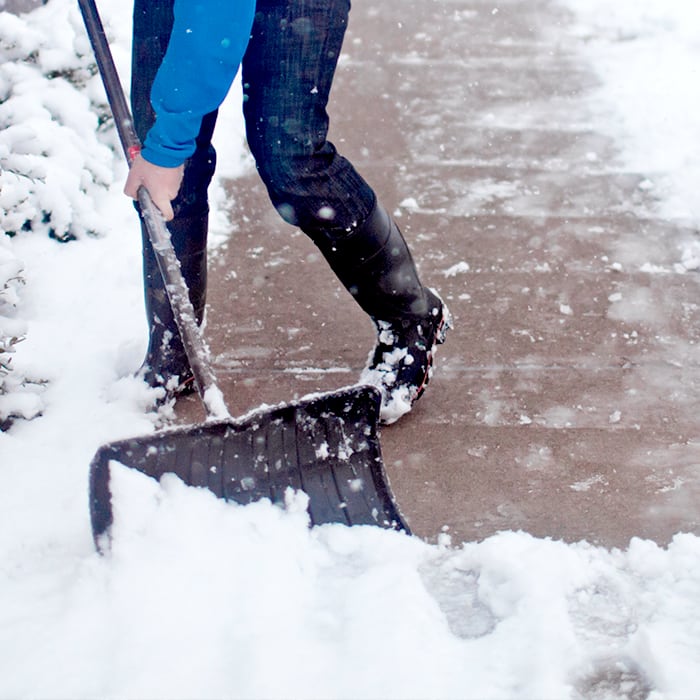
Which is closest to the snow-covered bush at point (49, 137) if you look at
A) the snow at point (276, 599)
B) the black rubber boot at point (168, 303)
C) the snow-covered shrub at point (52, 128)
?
the snow-covered shrub at point (52, 128)

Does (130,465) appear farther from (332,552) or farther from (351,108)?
(351,108)

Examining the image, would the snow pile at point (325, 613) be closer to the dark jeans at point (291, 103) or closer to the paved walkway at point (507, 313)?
the paved walkway at point (507, 313)

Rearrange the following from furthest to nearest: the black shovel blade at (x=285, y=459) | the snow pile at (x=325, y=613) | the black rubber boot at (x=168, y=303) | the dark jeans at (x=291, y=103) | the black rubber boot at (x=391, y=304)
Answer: the black rubber boot at (x=168, y=303)
the black rubber boot at (x=391, y=304)
the dark jeans at (x=291, y=103)
the black shovel blade at (x=285, y=459)
the snow pile at (x=325, y=613)

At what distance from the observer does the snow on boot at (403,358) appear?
2.49 m

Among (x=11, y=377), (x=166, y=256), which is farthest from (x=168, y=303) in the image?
(x=11, y=377)

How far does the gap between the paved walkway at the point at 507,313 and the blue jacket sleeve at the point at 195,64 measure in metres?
0.97

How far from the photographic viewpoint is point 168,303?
2.49 metres

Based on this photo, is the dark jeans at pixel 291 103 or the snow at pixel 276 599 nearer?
the snow at pixel 276 599

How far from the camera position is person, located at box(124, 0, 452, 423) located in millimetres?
1793

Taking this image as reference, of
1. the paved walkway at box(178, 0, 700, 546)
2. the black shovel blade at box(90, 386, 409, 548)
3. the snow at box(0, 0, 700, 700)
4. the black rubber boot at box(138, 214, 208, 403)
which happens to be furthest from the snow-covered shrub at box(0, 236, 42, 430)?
the black shovel blade at box(90, 386, 409, 548)

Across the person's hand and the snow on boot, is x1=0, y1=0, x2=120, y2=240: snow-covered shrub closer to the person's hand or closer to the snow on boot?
the person's hand

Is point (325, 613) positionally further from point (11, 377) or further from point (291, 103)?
point (11, 377)

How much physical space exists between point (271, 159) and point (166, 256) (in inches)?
13.5

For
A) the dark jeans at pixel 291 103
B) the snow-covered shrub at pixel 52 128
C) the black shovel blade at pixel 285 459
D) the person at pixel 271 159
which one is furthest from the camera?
the snow-covered shrub at pixel 52 128
